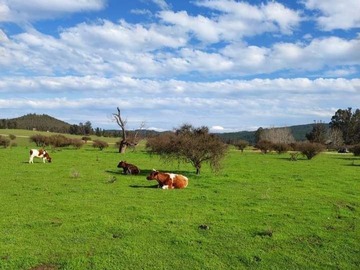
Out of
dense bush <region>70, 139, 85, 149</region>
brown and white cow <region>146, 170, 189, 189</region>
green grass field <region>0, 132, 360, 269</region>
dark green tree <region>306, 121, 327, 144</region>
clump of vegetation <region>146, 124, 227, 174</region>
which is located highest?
dark green tree <region>306, 121, 327, 144</region>

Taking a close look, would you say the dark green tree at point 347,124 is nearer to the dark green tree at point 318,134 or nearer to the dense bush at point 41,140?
the dark green tree at point 318,134

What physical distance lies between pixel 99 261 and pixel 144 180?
1341 cm

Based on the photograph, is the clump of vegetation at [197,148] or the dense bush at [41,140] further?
the dense bush at [41,140]

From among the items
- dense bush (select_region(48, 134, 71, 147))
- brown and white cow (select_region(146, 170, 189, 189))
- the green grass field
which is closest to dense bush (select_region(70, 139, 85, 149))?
dense bush (select_region(48, 134, 71, 147))

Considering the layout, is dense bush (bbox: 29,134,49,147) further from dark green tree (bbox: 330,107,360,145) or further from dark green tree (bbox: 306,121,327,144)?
dark green tree (bbox: 330,107,360,145)

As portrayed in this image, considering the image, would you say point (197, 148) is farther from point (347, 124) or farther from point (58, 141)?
point (347, 124)

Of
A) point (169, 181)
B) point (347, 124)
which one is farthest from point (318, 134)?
point (169, 181)

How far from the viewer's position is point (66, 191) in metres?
17.9

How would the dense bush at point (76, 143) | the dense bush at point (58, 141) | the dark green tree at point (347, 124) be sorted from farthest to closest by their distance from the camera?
the dark green tree at point (347, 124) → the dense bush at point (58, 141) → the dense bush at point (76, 143)

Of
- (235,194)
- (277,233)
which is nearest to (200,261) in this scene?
(277,233)

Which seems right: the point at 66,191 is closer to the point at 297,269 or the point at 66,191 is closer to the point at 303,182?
the point at 297,269

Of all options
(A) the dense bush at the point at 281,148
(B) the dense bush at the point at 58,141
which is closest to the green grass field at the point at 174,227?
(B) the dense bush at the point at 58,141

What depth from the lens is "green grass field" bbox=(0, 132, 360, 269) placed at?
970cm

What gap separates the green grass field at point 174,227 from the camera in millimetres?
9703
